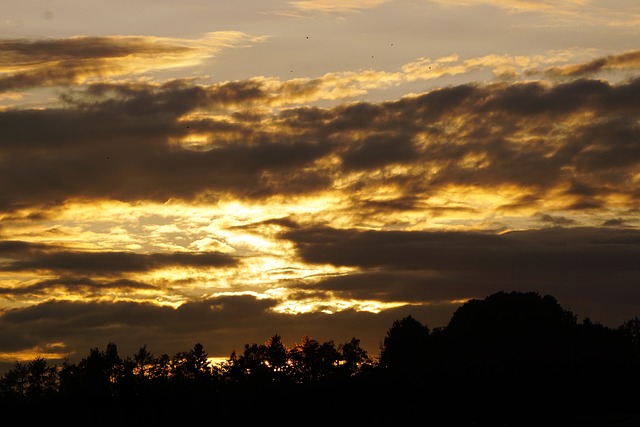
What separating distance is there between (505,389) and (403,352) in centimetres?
6965

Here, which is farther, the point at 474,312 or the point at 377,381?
the point at 474,312

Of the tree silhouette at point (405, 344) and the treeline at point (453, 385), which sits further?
the tree silhouette at point (405, 344)

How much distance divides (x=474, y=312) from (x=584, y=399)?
57971 millimetres

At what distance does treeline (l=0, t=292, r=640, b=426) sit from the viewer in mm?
108750

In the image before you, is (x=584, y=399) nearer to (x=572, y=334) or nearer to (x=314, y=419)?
(x=314, y=419)

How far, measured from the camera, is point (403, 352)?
589 ft

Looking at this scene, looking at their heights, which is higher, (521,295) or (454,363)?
(521,295)

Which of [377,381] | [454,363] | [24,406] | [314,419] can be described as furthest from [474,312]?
[24,406]

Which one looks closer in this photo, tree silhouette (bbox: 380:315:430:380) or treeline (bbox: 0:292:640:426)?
treeline (bbox: 0:292:640:426)

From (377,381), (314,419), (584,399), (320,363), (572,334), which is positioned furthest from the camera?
(320,363)

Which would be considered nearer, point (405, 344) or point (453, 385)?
point (453, 385)

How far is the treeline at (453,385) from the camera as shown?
109m

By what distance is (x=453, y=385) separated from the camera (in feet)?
373

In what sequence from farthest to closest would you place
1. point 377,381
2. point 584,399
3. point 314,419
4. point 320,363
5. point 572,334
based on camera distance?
point 320,363, point 572,334, point 377,381, point 314,419, point 584,399
